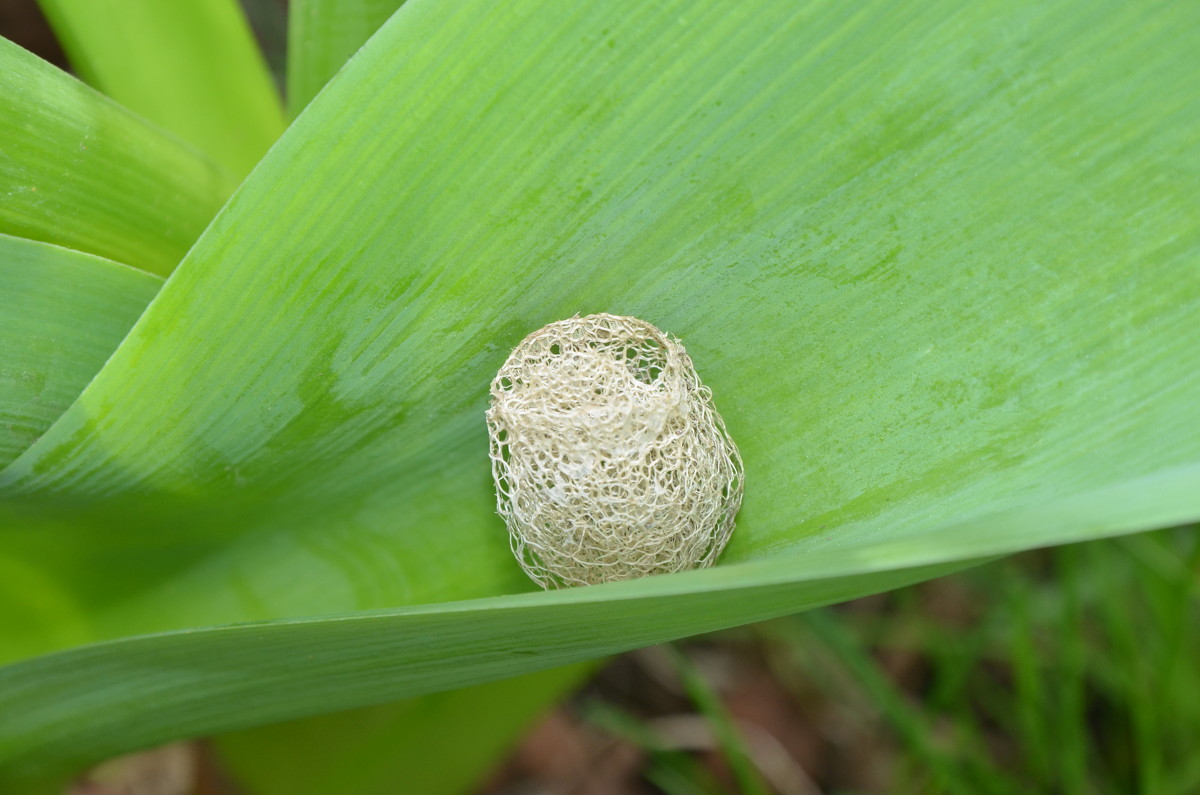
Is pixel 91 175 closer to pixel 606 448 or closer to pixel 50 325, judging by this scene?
pixel 50 325

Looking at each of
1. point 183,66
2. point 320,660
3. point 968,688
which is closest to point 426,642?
point 320,660

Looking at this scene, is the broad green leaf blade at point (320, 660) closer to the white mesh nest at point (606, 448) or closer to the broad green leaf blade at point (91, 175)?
the white mesh nest at point (606, 448)

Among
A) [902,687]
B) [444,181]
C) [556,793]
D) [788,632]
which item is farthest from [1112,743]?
[444,181]

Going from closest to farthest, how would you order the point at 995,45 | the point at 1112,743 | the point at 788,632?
the point at 995,45
the point at 1112,743
the point at 788,632

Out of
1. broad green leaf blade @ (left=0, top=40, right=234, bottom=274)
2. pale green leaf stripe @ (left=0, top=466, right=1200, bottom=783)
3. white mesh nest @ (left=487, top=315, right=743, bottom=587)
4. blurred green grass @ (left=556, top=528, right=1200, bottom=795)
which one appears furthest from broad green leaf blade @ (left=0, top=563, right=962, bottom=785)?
blurred green grass @ (left=556, top=528, right=1200, bottom=795)

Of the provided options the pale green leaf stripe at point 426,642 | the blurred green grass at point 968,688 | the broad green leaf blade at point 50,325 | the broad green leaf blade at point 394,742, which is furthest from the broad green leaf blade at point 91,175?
the blurred green grass at point 968,688

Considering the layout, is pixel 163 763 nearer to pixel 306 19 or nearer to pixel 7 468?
pixel 7 468
